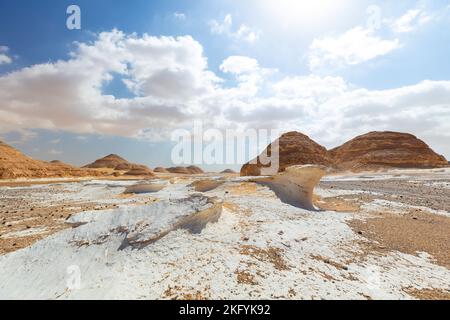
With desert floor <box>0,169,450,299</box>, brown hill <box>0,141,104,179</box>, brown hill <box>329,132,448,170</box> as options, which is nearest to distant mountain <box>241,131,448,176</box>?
brown hill <box>329,132,448,170</box>

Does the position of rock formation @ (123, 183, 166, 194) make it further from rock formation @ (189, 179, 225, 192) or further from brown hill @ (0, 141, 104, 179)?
brown hill @ (0, 141, 104, 179)

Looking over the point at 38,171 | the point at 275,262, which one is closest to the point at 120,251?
the point at 275,262

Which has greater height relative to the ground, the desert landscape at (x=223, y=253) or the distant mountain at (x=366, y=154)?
the distant mountain at (x=366, y=154)

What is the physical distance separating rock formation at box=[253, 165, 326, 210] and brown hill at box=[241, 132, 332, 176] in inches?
1200

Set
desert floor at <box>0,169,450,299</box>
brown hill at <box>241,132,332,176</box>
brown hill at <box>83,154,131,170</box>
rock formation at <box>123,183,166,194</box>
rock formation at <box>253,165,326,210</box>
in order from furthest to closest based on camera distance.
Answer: brown hill at <box>83,154,131,170</box>, brown hill at <box>241,132,332,176</box>, rock formation at <box>123,183,166,194</box>, rock formation at <box>253,165,326,210</box>, desert floor at <box>0,169,450,299</box>

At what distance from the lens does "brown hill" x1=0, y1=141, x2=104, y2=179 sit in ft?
124

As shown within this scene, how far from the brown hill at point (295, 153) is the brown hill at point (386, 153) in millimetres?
7303

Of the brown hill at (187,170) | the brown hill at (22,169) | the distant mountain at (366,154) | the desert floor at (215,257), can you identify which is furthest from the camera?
the brown hill at (187,170)

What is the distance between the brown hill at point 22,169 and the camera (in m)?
37.9

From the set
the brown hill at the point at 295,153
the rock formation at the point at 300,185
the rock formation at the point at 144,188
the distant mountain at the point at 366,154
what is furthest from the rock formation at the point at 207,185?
the brown hill at the point at 295,153

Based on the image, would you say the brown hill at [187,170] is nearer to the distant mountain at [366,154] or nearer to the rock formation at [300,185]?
the distant mountain at [366,154]

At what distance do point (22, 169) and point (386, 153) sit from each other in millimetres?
70851

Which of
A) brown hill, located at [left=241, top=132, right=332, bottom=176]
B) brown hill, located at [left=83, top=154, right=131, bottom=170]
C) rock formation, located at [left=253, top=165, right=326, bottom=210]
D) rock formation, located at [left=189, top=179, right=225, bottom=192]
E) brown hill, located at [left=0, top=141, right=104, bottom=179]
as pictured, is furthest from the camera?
brown hill, located at [left=83, top=154, right=131, bottom=170]
